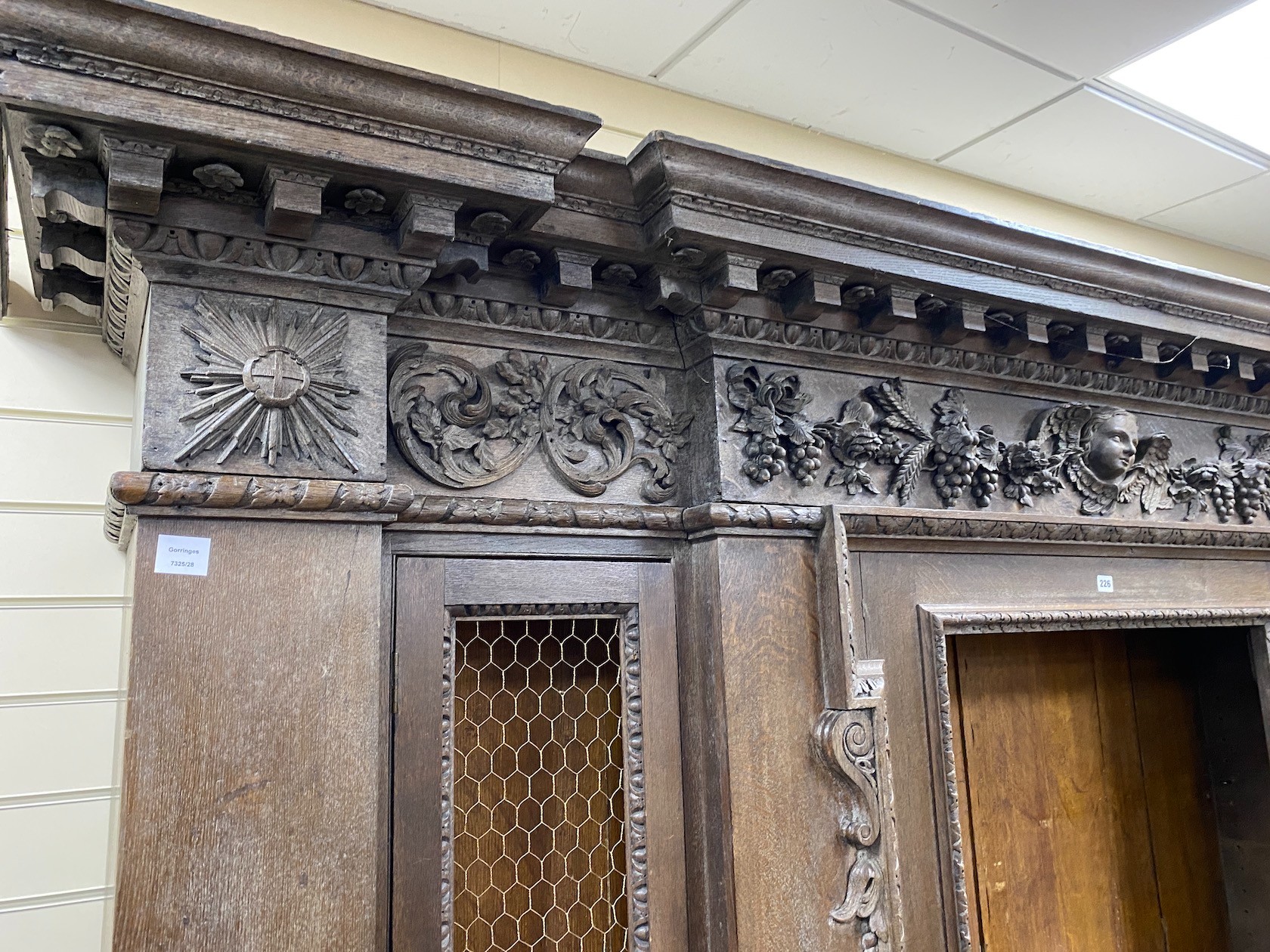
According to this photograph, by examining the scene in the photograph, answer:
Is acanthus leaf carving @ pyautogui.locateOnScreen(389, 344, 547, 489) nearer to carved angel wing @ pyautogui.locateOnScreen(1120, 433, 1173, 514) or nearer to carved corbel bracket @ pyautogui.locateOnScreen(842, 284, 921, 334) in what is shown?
carved corbel bracket @ pyautogui.locateOnScreen(842, 284, 921, 334)

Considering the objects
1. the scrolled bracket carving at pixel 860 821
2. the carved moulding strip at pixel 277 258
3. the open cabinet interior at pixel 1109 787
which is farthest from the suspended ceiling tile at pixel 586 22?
the open cabinet interior at pixel 1109 787

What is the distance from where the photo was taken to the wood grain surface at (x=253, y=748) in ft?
3.14

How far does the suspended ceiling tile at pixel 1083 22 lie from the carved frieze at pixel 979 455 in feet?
2.17

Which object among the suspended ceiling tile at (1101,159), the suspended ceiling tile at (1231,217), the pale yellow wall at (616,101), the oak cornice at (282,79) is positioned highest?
the suspended ceiling tile at (1231,217)

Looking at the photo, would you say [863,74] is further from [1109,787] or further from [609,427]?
[1109,787]

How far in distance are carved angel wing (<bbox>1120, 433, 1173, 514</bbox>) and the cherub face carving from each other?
0.07m

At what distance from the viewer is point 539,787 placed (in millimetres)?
1323

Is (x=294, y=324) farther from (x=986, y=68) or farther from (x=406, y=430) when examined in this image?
(x=986, y=68)

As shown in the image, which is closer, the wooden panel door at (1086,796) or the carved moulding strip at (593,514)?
the carved moulding strip at (593,514)

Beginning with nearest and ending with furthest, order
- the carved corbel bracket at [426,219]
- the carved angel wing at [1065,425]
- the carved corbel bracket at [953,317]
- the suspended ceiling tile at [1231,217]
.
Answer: the carved corbel bracket at [426,219]
the carved corbel bracket at [953,317]
the carved angel wing at [1065,425]
the suspended ceiling tile at [1231,217]

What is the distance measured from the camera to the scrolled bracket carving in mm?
1311

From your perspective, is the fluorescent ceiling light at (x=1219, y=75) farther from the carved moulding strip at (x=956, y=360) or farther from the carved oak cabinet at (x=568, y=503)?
the carved moulding strip at (x=956, y=360)

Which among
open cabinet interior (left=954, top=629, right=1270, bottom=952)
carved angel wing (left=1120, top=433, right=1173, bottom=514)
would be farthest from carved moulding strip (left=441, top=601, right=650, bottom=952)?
carved angel wing (left=1120, top=433, right=1173, bottom=514)

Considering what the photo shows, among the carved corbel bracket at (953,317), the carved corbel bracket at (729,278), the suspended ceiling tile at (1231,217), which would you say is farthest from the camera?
the suspended ceiling tile at (1231,217)
